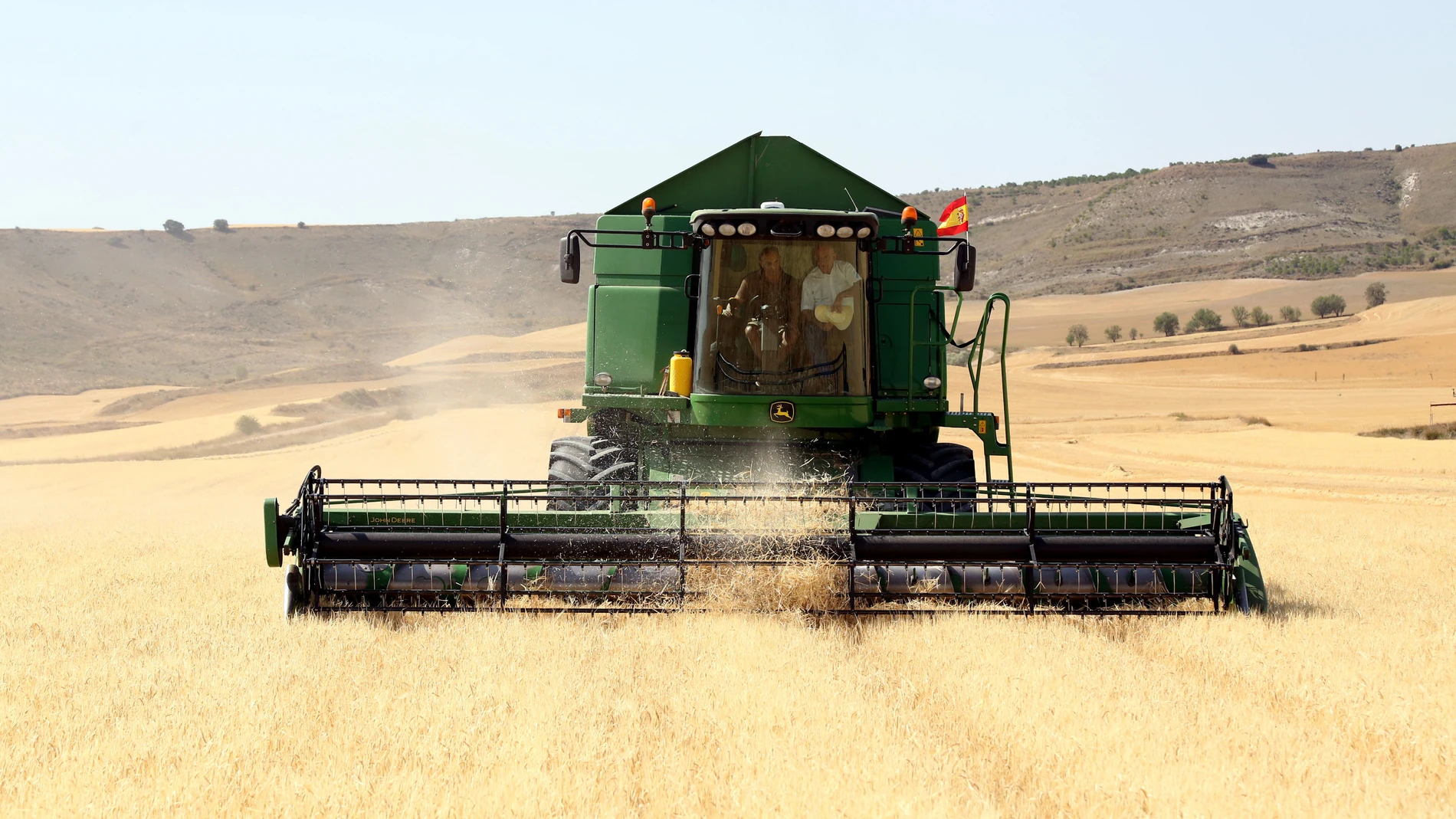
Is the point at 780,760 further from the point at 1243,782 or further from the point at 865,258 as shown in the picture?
the point at 865,258

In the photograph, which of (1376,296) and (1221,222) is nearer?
(1376,296)

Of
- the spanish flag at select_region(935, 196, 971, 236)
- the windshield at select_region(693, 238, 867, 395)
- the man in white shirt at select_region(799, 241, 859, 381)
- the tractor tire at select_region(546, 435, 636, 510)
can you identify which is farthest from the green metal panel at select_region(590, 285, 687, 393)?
the spanish flag at select_region(935, 196, 971, 236)

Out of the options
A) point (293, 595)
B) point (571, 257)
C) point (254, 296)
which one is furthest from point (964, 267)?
point (254, 296)

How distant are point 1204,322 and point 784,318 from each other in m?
69.0

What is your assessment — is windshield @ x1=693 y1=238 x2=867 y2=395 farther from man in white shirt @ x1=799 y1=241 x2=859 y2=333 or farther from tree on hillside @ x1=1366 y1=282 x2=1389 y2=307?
tree on hillside @ x1=1366 y1=282 x2=1389 y2=307

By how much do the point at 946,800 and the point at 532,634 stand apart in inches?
123

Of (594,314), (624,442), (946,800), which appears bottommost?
(946,800)

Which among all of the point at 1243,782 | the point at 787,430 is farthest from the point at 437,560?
the point at 1243,782

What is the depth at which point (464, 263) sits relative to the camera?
125 m

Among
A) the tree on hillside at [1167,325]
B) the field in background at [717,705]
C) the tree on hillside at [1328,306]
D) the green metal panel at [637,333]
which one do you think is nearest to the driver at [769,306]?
the green metal panel at [637,333]

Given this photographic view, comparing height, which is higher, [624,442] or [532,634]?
[624,442]

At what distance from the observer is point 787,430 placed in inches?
349

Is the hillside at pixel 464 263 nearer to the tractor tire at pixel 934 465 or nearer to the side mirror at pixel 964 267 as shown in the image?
the tractor tire at pixel 934 465

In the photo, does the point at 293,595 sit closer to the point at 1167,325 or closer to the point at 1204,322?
the point at 1204,322
